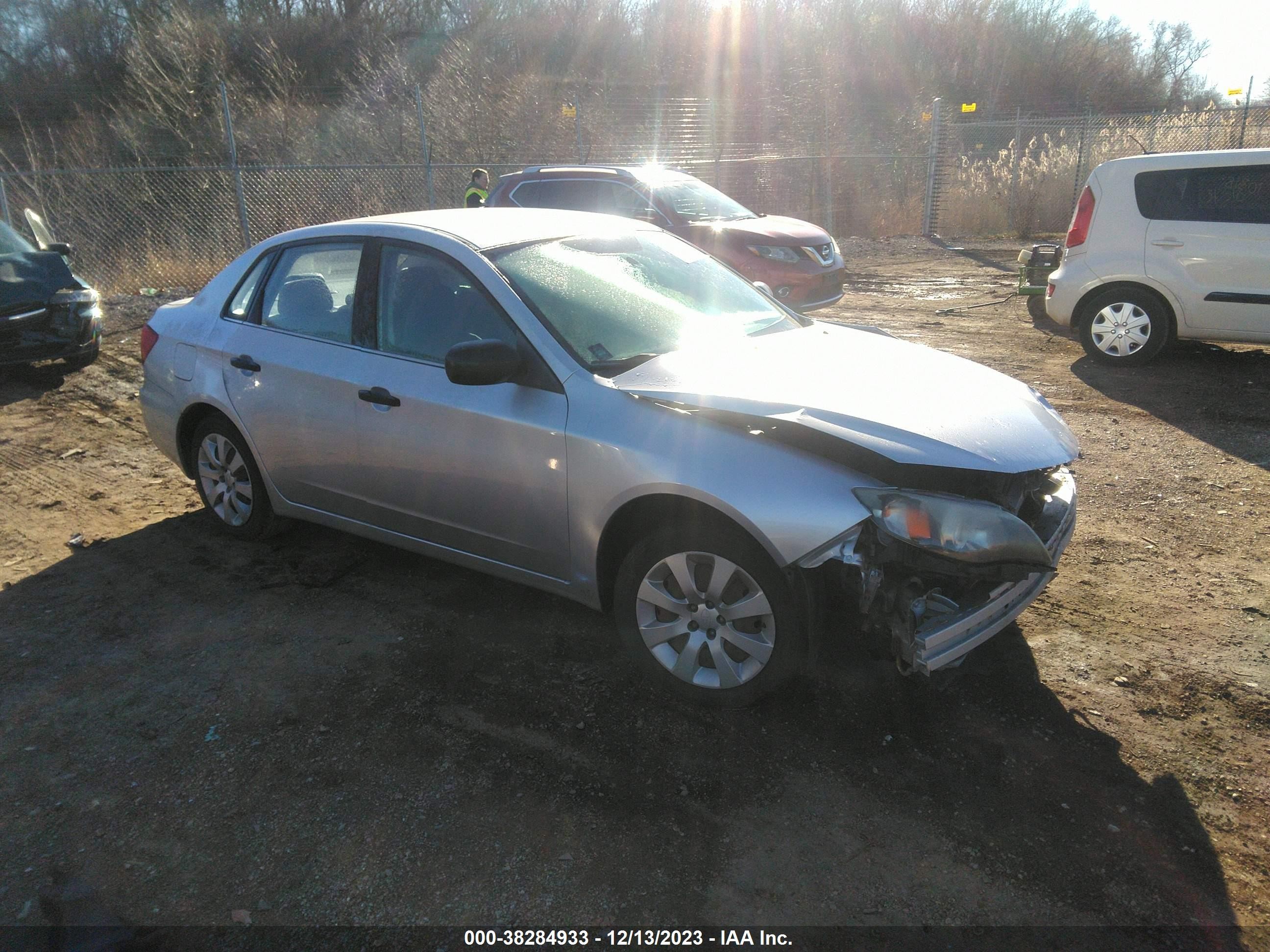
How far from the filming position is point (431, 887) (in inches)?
99.2

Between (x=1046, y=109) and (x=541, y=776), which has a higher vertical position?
(x=1046, y=109)

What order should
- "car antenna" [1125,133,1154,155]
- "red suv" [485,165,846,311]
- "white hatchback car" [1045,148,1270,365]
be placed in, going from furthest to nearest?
"car antenna" [1125,133,1154,155] → "red suv" [485,165,846,311] → "white hatchback car" [1045,148,1270,365]

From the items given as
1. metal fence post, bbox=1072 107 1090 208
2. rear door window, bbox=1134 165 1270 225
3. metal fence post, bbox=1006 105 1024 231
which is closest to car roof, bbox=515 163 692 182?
rear door window, bbox=1134 165 1270 225

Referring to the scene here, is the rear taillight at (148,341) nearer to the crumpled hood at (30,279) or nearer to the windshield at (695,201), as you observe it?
the crumpled hood at (30,279)

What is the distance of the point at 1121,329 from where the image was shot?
7938mm

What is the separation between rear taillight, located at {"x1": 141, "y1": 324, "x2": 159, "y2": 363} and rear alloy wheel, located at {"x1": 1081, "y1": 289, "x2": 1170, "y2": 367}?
7.40 metres

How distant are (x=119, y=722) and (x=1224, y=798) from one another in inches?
147

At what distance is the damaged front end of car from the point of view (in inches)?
113

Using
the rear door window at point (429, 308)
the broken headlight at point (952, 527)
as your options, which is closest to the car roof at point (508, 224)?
the rear door window at point (429, 308)

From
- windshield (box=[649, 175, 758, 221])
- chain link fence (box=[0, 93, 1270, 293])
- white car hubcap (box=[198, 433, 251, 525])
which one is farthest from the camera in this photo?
chain link fence (box=[0, 93, 1270, 293])

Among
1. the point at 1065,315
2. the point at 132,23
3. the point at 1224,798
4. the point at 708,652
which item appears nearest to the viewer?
the point at 1224,798

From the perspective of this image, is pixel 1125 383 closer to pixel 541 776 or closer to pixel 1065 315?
pixel 1065 315

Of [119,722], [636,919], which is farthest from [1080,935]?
[119,722]

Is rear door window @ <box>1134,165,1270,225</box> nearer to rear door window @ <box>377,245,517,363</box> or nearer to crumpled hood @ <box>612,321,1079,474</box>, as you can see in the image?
crumpled hood @ <box>612,321,1079,474</box>
